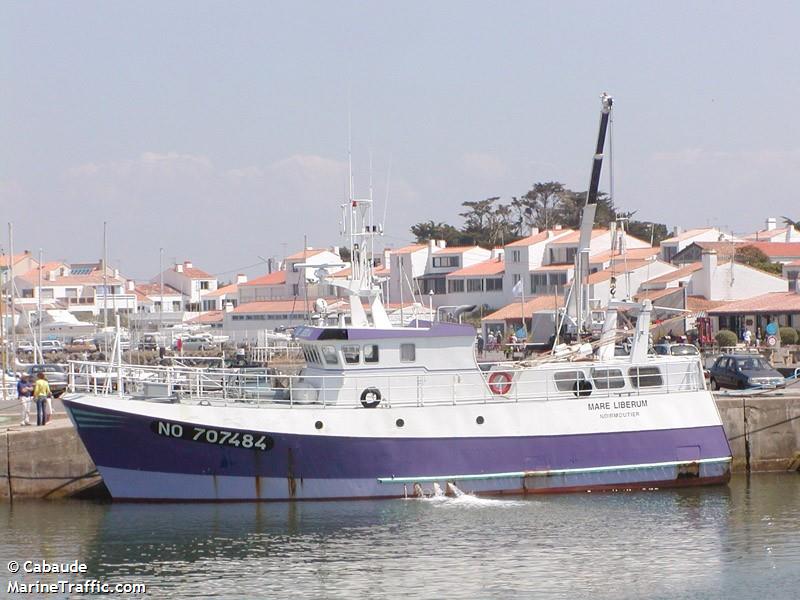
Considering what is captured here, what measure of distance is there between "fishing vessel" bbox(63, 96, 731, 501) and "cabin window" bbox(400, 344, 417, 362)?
0.09 ft

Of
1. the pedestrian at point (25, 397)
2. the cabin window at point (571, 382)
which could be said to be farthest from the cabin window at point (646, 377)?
the pedestrian at point (25, 397)

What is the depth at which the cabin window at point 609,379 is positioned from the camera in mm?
27156

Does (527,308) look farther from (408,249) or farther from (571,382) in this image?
(571,382)

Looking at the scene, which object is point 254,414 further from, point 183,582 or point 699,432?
point 699,432

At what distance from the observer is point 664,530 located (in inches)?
932

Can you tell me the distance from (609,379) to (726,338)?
31.0 meters

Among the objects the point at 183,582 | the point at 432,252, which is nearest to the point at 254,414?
the point at 183,582

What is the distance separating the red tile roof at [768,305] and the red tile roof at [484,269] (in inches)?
1256

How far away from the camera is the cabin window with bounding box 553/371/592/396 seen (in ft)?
88.5

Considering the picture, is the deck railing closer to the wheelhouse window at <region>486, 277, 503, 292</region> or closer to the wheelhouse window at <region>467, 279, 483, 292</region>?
the wheelhouse window at <region>486, 277, 503, 292</region>

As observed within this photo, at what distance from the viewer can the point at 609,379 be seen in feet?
89.1

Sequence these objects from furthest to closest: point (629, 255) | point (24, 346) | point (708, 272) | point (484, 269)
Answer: point (484, 269), point (629, 255), point (24, 346), point (708, 272)

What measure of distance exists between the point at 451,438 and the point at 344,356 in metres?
2.78

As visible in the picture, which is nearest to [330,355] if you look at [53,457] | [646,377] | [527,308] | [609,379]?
[609,379]
